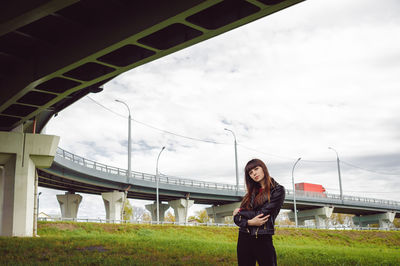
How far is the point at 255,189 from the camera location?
4.75 m

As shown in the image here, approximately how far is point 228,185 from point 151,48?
149 feet

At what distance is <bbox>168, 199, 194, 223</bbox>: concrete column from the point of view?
55656 mm

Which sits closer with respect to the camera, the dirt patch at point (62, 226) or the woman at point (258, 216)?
the woman at point (258, 216)

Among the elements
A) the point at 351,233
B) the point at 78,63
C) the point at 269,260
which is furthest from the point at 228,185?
the point at 269,260

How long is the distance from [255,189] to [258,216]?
40 centimetres

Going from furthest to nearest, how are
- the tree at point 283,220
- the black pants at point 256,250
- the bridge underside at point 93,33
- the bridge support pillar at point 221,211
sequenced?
the tree at point 283,220, the bridge support pillar at point 221,211, the bridge underside at point 93,33, the black pants at point 256,250

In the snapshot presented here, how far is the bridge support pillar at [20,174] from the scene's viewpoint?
23.7 meters

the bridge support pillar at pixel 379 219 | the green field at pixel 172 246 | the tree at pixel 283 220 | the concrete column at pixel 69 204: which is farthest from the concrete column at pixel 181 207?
the bridge support pillar at pixel 379 219

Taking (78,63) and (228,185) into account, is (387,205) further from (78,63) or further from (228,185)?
(78,63)

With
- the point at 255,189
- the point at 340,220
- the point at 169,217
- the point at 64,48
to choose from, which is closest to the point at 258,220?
the point at 255,189

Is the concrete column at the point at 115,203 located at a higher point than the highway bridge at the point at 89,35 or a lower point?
lower

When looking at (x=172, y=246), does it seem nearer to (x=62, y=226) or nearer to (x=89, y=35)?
(x=89, y=35)

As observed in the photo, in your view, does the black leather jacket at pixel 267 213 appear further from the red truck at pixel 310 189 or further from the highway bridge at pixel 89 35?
the red truck at pixel 310 189

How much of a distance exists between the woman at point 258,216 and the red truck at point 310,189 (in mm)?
67604
